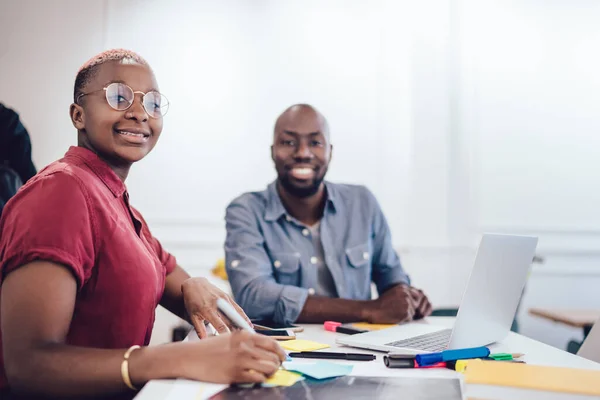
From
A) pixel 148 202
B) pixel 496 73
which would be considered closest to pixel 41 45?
pixel 148 202

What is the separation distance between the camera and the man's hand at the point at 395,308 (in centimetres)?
161

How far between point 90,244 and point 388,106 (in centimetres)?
277

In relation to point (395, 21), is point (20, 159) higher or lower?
lower

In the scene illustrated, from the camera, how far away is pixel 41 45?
132 inches

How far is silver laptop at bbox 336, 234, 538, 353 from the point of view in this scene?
108 centimetres

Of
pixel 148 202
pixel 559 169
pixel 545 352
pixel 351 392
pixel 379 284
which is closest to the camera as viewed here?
pixel 351 392

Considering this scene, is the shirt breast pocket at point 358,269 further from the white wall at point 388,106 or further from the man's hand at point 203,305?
the white wall at point 388,106

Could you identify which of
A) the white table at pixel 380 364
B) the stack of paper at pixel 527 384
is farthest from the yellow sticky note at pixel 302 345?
the stack of paper at pixel 527 384

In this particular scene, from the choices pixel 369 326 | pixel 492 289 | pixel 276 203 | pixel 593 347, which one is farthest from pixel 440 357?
pixel 276 203

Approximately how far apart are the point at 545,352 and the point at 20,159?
5.56 feet

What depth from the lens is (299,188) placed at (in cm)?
209

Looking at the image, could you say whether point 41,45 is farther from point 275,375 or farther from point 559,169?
point 559,169

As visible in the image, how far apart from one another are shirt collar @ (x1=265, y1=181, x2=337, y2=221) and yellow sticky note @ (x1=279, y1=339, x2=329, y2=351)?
2.67 ft

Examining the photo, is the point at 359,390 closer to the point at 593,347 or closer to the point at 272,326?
the point at 272,326
